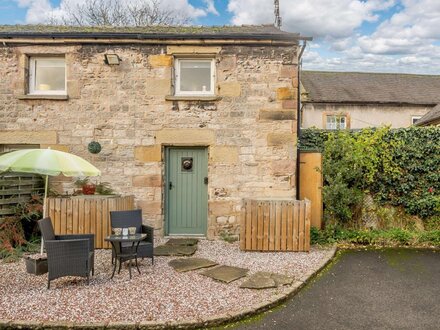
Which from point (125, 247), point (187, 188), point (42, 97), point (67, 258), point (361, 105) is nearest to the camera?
point (67, 258)

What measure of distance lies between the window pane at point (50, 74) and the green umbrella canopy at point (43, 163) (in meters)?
3.51

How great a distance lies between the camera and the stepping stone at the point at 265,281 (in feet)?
17.2

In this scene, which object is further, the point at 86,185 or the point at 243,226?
the point at 86,185

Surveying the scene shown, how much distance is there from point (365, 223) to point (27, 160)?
7.53 meters

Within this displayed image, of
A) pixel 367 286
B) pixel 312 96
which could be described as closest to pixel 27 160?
pixel 367 286

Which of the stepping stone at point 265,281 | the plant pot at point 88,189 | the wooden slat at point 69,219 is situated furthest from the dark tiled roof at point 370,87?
the stepping stone at point 265,281

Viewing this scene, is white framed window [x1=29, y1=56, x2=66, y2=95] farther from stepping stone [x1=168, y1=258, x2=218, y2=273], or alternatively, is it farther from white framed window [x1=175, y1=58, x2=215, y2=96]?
stepping stone [x1=168, y1=258, x2=218, y2=273]

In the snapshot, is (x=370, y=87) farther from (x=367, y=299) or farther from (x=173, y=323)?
(x=173, y=323)

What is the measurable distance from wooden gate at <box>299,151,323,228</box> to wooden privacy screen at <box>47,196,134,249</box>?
176 inches

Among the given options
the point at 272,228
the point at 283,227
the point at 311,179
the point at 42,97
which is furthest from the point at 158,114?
the point at 311,179

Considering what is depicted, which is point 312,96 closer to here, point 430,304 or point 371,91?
point 371,91

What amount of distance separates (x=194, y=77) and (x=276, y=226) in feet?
13.4

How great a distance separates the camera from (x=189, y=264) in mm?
6398

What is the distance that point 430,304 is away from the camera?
4.86m
